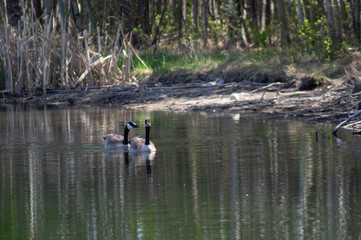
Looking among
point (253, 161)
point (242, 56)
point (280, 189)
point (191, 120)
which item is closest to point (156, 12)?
point (242, 56)

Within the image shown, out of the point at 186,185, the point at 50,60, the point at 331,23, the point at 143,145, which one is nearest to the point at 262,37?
the point at 331,23

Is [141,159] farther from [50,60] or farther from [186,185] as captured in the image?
[50,60]

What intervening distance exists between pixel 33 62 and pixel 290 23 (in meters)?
9.37

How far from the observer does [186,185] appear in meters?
8.70

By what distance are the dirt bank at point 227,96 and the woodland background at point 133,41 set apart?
→ 0.64 meters

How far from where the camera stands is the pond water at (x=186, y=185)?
6832 mm

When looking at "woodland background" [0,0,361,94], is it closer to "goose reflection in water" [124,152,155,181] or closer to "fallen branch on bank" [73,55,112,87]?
"fallen branch on bank" [73,55,112,87]

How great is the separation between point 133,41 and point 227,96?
31.7 feet

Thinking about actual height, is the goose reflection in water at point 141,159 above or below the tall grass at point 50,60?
below

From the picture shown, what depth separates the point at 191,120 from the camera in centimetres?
1548

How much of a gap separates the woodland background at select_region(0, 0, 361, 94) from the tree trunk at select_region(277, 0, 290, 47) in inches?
1.3

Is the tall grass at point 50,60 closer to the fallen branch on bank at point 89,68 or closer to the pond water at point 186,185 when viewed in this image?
the fallen branch on bank at point 89,68

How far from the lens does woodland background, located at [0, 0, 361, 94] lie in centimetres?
2039

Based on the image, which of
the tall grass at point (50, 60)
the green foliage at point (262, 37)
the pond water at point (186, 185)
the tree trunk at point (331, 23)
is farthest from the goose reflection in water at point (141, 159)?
the green foliage at point (262, 37)
